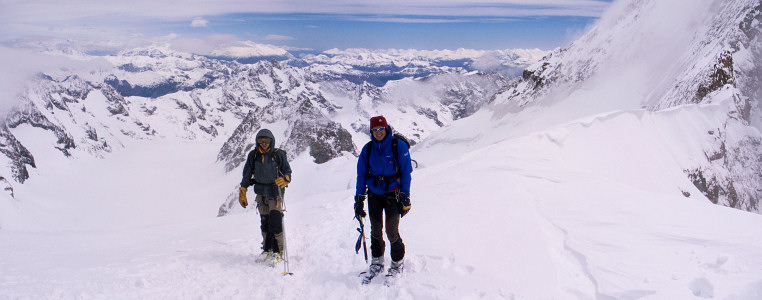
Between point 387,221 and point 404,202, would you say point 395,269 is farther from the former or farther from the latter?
point 404,202

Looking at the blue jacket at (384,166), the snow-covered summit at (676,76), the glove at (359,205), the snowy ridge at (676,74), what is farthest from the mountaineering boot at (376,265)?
the snowy ridge at (676,74)

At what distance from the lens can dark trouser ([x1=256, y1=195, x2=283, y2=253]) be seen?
8.74 m

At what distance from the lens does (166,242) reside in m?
11.7

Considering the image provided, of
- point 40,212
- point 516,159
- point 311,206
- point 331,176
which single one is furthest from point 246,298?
point 40,212

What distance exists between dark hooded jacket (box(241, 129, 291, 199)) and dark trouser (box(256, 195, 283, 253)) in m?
0.25

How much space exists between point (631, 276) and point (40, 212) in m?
154

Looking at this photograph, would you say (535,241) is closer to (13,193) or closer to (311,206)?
(311,206)

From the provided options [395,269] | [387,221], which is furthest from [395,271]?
[387,221]

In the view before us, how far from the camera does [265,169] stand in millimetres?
8445

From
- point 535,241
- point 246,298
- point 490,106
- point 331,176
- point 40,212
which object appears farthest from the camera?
point 40,212

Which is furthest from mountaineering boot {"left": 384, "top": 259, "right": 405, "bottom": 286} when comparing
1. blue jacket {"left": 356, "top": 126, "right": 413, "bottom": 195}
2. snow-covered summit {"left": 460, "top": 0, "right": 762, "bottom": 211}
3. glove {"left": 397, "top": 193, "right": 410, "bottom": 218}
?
snow-covered summit {"left": 460, "top": 0, "right": 762, "bottom": 211}

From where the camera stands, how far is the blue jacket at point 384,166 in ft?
21.6

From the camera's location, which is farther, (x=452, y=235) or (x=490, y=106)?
(x=490, y=106)

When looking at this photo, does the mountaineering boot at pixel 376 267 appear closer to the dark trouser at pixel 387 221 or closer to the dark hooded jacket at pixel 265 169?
the dark trouser at pixel 387 221
